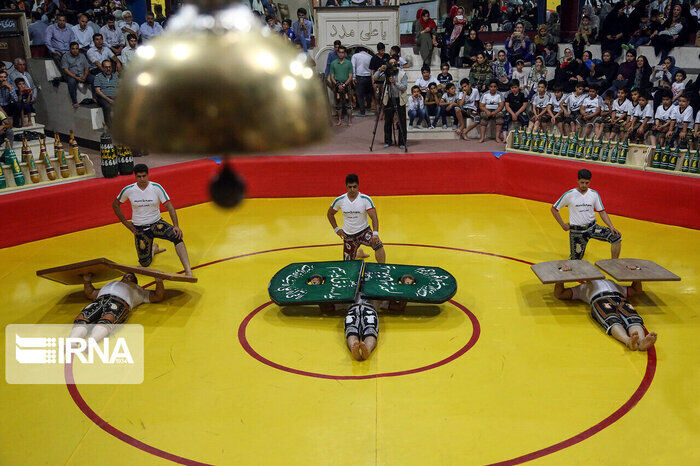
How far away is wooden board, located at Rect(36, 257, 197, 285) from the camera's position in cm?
769

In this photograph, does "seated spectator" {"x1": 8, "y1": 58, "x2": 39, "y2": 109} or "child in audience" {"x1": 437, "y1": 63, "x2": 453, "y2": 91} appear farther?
"child in audience" {"x1": 437, "y1": 63, "x2": 453, "y2": 91}

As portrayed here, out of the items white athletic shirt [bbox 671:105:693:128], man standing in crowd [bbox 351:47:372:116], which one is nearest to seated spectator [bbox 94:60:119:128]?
man standing in crowd [bbox 351:47:372:116]

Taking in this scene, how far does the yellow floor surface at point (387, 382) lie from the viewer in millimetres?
5410

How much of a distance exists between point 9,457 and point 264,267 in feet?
14.9

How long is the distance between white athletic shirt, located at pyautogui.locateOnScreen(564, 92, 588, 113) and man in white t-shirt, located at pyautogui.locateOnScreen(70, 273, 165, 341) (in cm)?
998

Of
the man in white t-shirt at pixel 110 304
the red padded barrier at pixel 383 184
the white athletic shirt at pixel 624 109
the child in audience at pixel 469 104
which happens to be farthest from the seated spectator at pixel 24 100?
the white athletic shirt at pixel 624 109

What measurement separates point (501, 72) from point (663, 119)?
4210mm

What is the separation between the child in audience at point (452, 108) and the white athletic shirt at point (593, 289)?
8130mm

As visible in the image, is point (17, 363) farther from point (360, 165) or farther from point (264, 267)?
point (360, 165)

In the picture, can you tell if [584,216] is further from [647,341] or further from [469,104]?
[469,104]

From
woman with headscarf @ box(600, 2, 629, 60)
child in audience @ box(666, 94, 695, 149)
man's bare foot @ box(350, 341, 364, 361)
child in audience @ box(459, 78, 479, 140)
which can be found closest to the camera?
man's bare foot @ box(350, 341, 364, 361)

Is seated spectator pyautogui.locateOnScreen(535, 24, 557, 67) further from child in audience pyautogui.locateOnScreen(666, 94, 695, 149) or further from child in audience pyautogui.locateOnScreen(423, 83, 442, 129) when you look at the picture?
child in audience pyautogui.locateOnScreen(666, 94, 695, 149)

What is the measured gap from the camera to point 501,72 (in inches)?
628

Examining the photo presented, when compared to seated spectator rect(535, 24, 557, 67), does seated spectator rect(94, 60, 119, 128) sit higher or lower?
lower
